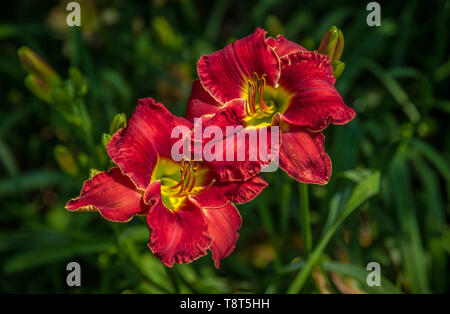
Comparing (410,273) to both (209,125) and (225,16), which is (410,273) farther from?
(225,16)

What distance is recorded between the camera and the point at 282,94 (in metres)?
0.83

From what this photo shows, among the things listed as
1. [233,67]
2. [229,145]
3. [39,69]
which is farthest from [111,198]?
[39,69]

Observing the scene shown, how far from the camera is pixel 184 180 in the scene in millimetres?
755

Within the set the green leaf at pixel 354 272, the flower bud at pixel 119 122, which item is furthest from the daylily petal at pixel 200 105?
the green leaf at pixel 354 272

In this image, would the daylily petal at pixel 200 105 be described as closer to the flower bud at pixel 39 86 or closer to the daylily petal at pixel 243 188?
the daylily petal at pixel 243 188

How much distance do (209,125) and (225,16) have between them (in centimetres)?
155

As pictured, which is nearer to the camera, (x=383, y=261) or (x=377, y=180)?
(x=377, y=180)

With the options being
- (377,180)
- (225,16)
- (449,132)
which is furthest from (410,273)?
(225,16)

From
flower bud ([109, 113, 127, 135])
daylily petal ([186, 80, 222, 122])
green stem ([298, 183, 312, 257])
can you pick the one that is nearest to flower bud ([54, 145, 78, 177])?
flower bud ([109, 113, 127, 135])

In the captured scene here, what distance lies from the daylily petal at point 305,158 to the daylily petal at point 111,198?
0.84 ft

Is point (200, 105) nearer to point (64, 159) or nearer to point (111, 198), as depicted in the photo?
point (111, 198)

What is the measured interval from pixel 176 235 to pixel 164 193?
4.2 inches

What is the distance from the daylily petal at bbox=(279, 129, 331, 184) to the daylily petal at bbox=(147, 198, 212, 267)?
174mm
